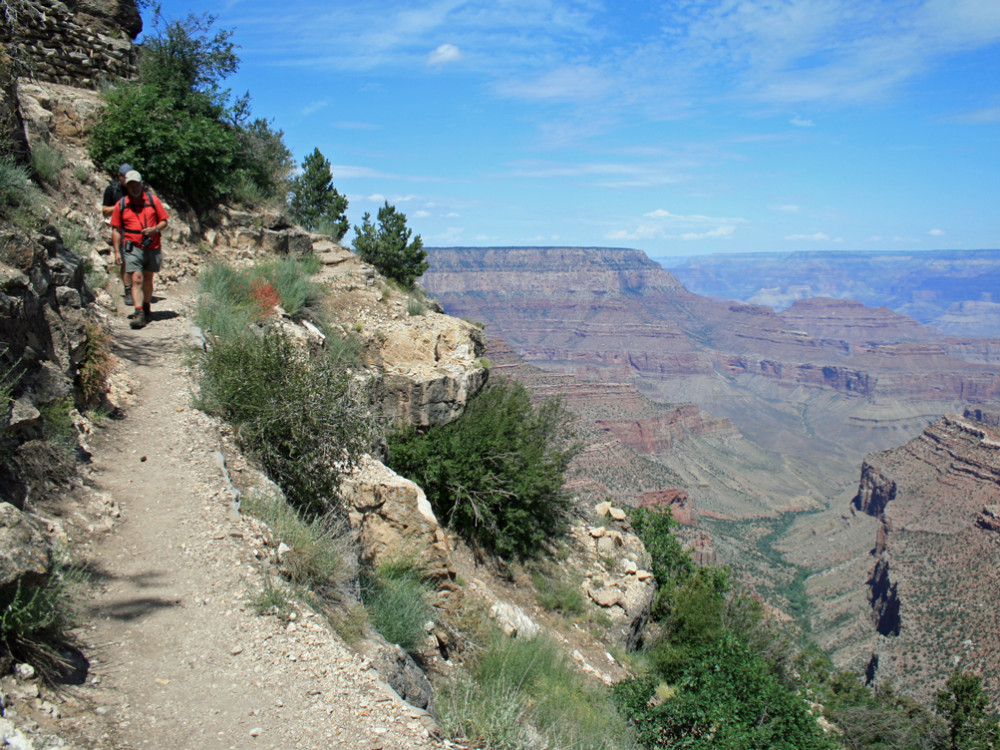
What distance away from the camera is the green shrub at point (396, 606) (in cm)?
586

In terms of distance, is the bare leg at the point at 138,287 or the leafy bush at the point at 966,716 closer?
the bare leg at the point at 138,287

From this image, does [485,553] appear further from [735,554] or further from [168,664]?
[735,554]

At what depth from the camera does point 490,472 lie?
12836 millimetres

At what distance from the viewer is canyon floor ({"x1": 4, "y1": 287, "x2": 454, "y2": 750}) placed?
3.26m

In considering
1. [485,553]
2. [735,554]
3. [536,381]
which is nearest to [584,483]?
[735,554]

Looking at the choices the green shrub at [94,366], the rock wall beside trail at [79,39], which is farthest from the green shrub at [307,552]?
the rock wall beside trail at [79,39]

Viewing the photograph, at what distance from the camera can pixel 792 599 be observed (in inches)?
2534

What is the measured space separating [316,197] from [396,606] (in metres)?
18.8

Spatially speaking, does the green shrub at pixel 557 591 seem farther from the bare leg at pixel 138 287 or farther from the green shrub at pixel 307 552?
the bare leg at pixel 138 287

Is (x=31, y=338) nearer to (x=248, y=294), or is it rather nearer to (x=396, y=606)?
(x=396, y=606)

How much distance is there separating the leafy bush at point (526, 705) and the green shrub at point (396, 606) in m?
0.58

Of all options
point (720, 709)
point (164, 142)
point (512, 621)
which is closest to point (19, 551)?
point (512, 621)

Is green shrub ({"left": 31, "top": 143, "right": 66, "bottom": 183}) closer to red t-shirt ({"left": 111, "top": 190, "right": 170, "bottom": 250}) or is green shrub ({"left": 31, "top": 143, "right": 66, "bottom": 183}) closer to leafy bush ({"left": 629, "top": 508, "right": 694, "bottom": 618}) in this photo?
red t-shirt ({"left": 111, "top": 190, "right": 170, "bottom": 250})

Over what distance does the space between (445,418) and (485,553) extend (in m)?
2.79
